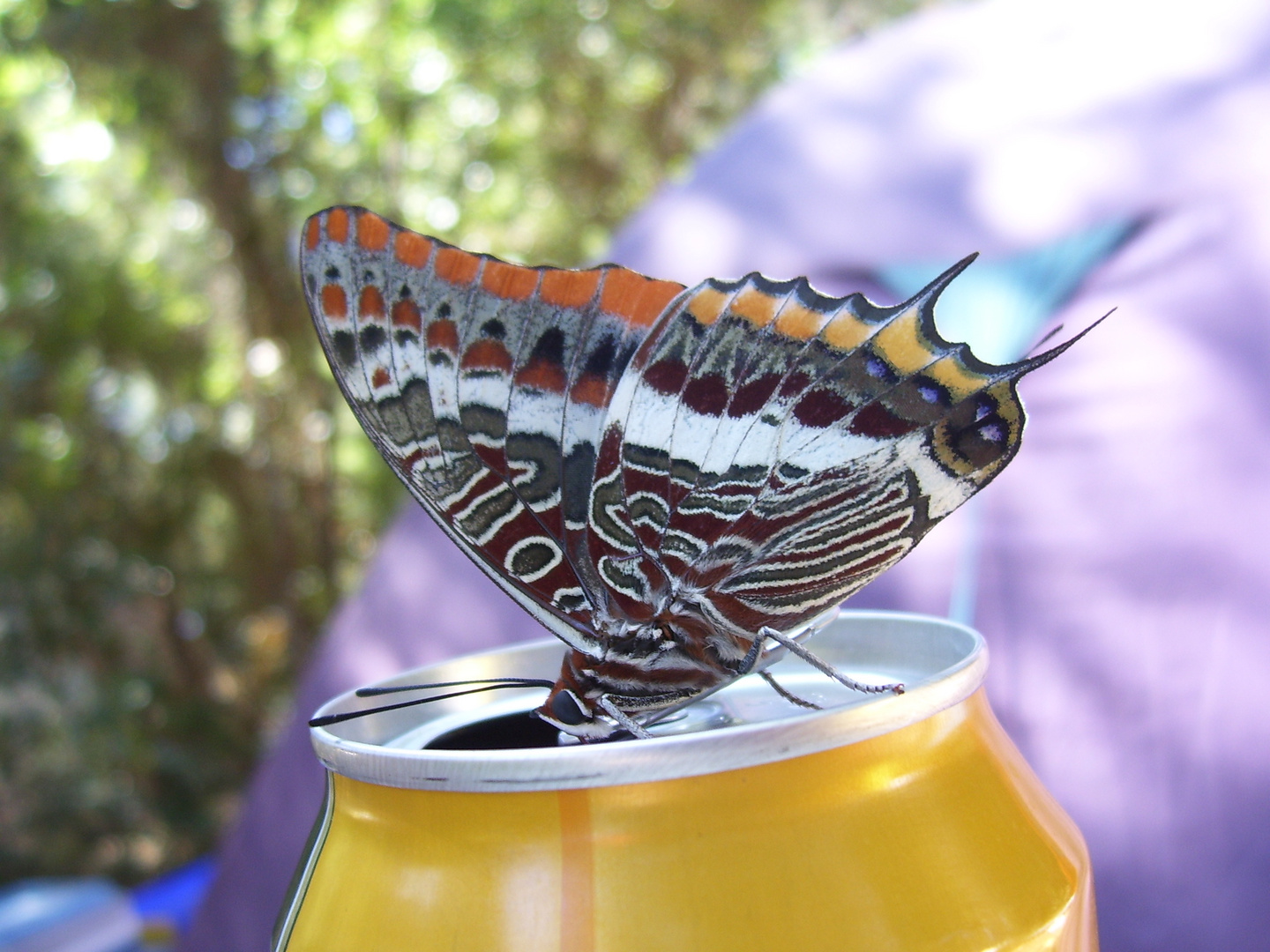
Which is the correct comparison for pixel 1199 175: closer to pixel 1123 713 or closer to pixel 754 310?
pixel 1123 713

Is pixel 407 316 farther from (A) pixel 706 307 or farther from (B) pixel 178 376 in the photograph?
(B) pixel 178 376

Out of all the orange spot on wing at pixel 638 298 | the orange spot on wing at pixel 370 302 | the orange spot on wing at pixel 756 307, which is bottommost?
the orange spot on wing at pixel 756 307

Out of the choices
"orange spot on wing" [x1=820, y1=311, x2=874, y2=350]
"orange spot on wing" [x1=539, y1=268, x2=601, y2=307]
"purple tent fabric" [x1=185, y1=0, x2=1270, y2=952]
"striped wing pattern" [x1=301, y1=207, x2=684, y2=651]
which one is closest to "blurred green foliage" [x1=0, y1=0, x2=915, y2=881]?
"purple tent fabric" [x1=185, y1=0, x2=1270, y2=952]

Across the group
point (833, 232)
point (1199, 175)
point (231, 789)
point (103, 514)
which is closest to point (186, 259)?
point (103, 514)

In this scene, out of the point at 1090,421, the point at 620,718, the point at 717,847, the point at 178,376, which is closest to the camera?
the point at 717,847

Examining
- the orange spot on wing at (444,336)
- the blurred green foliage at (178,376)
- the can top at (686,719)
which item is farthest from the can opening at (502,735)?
the blurred green foliage at (178,376)

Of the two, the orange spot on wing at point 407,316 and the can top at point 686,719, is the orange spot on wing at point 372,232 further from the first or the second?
the can top at point 686,719

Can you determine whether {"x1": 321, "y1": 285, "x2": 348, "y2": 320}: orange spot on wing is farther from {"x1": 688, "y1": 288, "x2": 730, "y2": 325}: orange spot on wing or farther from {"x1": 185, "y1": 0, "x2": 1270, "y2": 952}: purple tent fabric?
{"x1": 185, "y1": 0, "x2": 1270, "y2": 952}: purple tent fabric

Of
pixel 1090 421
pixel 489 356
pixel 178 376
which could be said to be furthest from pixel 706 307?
pixel 178 376
